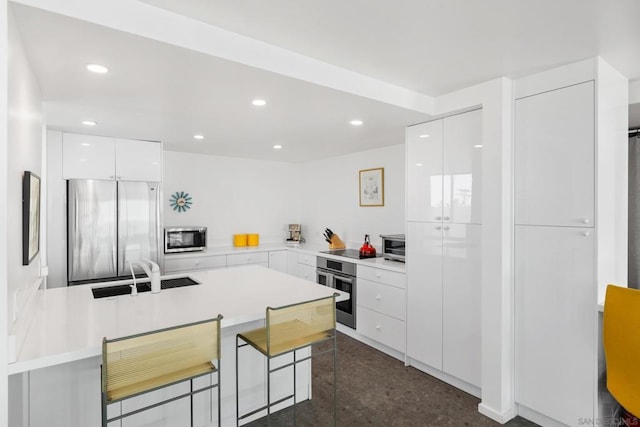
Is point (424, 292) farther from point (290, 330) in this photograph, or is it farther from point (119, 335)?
point (119, 335)

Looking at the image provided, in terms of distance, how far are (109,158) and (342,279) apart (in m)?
2.78

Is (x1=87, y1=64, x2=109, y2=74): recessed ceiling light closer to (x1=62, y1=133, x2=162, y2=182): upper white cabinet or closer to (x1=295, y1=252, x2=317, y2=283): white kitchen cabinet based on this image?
(x1=62, y1=133, x2=162, y2=182): upper white cabinet

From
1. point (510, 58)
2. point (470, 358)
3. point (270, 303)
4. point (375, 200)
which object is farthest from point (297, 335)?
point (375, 200)

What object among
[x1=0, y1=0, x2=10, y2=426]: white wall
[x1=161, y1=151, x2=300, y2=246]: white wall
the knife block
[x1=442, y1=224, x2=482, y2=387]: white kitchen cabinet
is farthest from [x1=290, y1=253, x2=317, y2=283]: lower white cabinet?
[x1=0, y1=0, x2=10, y2=426]: white wall

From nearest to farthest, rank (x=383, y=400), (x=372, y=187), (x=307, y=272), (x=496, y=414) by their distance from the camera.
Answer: (x=496, y=414) < (x=383, y=400) < (x=372, y=187) < (x=307, y=272)

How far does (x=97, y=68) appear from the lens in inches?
75.9

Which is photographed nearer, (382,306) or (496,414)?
(496,414)

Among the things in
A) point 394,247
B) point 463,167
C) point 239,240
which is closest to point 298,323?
point 463,167

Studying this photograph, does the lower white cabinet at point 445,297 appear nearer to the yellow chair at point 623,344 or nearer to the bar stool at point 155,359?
the yellow chair at point 623,344

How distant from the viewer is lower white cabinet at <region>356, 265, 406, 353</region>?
336cm

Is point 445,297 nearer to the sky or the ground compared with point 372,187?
nearer to the ground

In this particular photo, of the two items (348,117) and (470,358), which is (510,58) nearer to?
(348,117)

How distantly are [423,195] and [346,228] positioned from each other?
1.96 metres

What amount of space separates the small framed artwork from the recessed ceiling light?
312cm
